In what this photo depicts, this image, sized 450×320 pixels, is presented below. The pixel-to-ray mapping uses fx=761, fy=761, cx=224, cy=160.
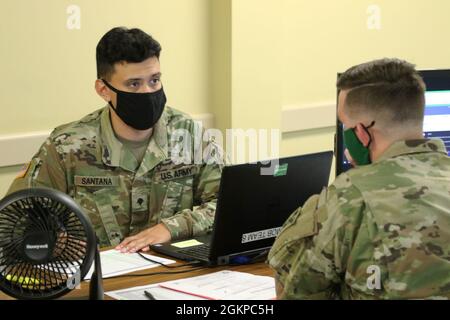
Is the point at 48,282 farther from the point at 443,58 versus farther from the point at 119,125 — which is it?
the point at 443,58

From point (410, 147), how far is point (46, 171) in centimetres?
144

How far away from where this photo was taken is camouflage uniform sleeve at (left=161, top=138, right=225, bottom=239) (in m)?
2.50

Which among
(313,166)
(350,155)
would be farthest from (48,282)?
(313,166)

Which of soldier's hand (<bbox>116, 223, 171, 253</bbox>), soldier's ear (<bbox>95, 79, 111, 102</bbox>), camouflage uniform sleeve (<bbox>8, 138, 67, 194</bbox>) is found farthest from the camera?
soldier's ear (<bbox>95, 79, 111, 102</bbox>)

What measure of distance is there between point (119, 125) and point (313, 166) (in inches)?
31.5

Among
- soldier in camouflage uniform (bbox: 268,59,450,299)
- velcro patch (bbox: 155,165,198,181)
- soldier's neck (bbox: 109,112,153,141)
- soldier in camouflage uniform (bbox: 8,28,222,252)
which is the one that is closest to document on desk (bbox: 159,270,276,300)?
soldier in camouflage uniform (bbox: 268,59,450,299)

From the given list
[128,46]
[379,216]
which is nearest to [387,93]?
[379,216]

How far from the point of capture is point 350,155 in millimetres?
1877

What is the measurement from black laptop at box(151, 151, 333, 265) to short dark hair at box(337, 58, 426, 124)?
481mm

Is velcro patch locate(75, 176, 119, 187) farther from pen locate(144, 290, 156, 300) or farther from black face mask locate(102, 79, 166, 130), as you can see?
pen locate(144, 290, 156, 300)

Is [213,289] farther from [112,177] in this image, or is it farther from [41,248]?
[112,177]

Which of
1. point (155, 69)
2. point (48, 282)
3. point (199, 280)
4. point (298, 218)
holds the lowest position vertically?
point (199, 280)

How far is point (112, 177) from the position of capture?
2709 millimetres

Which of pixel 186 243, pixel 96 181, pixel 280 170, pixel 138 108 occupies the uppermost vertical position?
pixel 138 108
